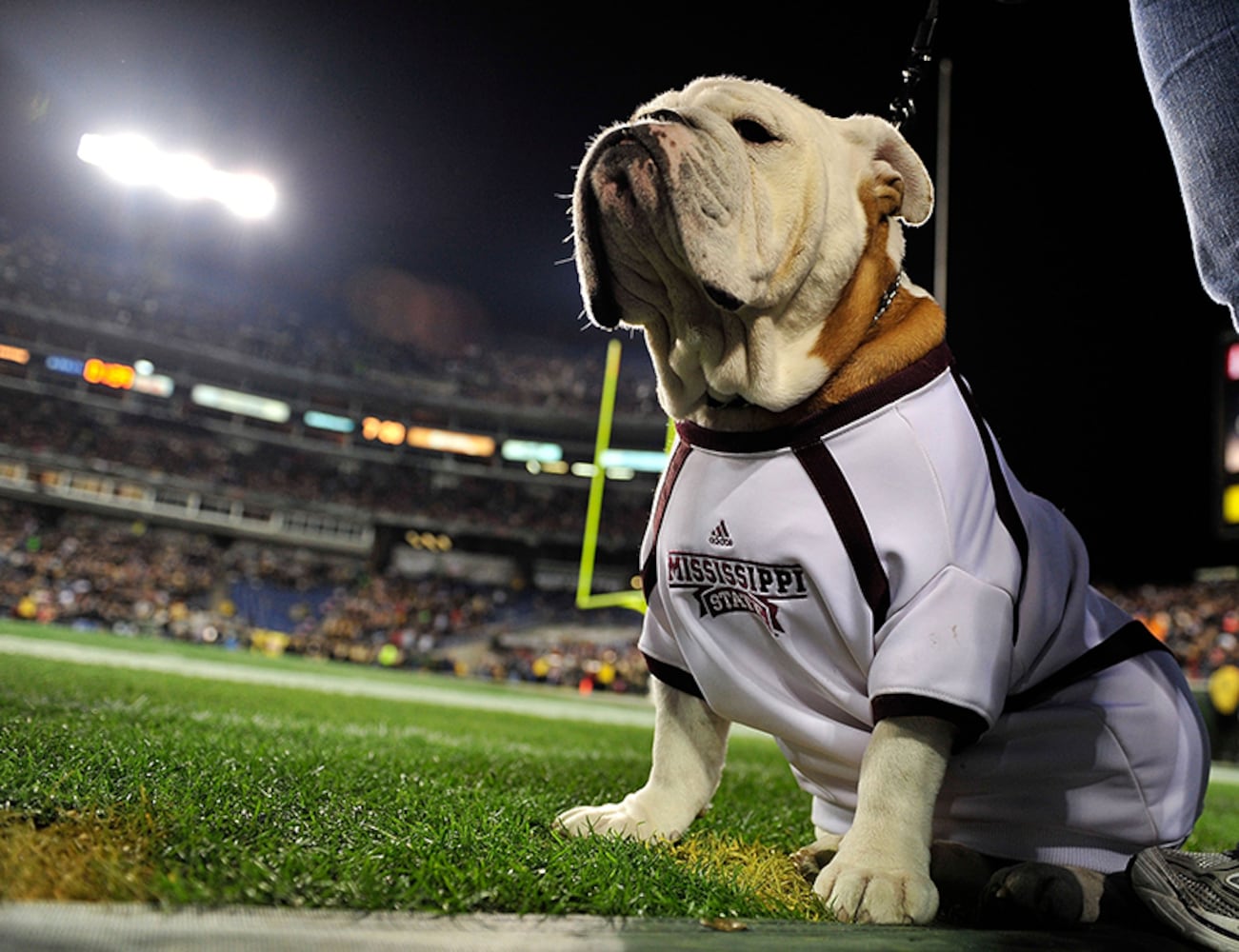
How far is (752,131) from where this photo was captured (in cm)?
174

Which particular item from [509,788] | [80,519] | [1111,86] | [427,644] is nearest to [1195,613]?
[1111,86]

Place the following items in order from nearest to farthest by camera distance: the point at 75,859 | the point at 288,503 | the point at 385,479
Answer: the point at 75,859 → the point at 288,503 → the point at 385,479

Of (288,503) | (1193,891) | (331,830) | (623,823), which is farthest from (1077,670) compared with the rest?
(288,503)

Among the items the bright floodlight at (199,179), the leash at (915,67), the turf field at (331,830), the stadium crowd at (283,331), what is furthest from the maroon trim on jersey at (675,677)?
the stadium crowd at (283,331)

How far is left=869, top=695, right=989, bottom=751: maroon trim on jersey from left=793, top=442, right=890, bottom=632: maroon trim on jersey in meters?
0.13

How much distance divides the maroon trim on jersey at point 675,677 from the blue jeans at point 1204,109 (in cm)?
123

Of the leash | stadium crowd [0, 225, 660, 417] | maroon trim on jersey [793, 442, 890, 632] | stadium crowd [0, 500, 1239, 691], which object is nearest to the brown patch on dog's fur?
maroon trim on jersey [793, 442, 890, 632]

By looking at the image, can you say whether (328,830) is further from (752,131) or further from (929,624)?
(752,131)

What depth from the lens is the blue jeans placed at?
144cm

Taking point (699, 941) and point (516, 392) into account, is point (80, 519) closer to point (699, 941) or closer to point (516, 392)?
point (516, 392)

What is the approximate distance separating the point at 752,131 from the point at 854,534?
0.84m

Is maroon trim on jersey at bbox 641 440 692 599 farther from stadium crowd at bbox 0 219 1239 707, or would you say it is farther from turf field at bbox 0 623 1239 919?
stadium crowd at bbox 0 219 1239 707

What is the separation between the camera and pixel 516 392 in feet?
120

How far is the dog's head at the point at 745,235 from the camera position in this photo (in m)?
1.62
